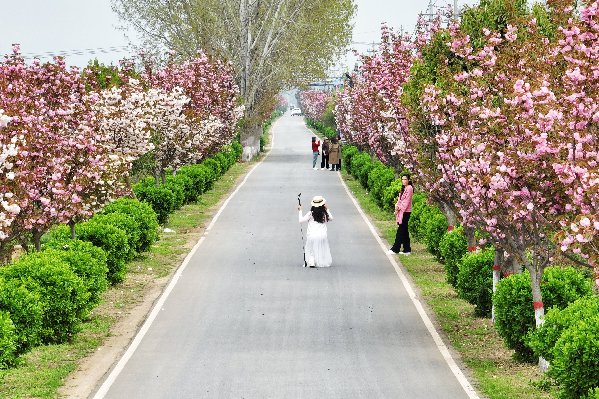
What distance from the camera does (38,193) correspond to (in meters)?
18.6

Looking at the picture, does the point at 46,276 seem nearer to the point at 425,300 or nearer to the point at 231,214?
the point at 425,300

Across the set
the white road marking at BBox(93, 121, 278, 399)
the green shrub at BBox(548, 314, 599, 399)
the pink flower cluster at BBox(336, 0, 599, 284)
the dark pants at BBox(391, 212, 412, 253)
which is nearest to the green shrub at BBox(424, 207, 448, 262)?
the dark pants at BBox(391, 212, 412, 253)

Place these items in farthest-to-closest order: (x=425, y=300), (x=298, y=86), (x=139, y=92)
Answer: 1. (x=298, y=86)
2. (x=139, y=92)
3. (x=425, y=300)

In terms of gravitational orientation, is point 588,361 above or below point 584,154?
below

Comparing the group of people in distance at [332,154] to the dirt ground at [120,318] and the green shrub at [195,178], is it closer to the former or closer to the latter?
the green shrub at [195,178]

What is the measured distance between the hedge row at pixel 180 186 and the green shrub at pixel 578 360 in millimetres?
20207

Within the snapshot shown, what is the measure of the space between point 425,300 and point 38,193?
7306mm

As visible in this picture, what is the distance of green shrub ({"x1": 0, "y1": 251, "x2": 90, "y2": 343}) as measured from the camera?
16047 millimetres

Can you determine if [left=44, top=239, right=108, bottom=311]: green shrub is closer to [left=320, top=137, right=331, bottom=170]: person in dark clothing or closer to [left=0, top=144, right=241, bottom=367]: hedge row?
[left=0, top=144, right=241, bottom=367]: hedge row

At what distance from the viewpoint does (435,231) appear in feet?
83.5

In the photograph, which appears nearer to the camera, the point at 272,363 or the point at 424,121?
the point at 272,363

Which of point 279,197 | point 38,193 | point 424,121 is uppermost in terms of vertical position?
point 424,121

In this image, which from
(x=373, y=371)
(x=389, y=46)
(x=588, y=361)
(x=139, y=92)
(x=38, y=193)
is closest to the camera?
(x=588, y=361)

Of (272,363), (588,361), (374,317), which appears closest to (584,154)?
(588,361)
